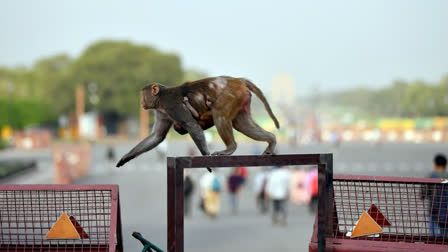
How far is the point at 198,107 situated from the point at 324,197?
1.08 metres

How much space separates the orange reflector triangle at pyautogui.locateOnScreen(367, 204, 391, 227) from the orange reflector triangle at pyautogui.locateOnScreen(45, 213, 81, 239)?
6.65 ft

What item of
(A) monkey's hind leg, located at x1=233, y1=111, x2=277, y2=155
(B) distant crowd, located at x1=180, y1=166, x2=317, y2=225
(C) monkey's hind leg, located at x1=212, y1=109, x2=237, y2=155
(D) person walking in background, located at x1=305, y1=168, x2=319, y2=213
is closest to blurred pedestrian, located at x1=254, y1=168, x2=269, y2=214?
(B) distant crowd, located at x1=180, y1=166, x2=317, y2=225

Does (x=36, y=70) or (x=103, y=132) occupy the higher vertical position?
(x=36, y=70)

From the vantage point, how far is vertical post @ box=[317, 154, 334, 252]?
3938 millimetres

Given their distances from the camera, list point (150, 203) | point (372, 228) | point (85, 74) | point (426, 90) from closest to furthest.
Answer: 1. point (372, 228)
2. point (150, 203)
3. point (85, 74)
4. point (426, 90)

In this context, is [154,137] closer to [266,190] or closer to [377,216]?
[377,216]

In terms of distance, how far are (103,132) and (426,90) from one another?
40.2 meters

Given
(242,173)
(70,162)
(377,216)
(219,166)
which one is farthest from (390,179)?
(70,162)

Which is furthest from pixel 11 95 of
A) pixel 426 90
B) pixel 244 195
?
pixel 244 195

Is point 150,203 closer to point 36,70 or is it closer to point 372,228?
point 372,228

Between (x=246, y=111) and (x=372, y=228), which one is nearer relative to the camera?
(x=372, y=228)

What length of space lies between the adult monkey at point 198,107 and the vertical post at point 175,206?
0.43 metres

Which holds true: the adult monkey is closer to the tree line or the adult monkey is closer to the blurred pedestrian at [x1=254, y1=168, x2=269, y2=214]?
the blurred pedestrian at [x1=254, y1=168, x2=269, y2=214]

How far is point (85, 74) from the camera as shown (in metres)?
62.8
